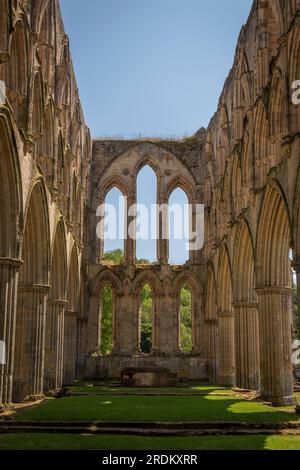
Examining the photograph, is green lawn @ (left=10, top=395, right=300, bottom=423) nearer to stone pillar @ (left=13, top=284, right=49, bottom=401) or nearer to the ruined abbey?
stone pillar @ (left=13, top=284, right=49, bottom=401)

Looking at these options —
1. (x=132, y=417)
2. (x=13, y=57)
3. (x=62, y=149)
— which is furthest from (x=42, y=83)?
(x=132, y=417)

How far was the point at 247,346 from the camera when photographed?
21.9 metres

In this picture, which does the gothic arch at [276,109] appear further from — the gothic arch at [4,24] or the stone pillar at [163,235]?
the stone pillar at [163,235]

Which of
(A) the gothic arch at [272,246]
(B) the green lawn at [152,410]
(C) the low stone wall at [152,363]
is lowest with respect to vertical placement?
(B) the green lawn at [152,410]

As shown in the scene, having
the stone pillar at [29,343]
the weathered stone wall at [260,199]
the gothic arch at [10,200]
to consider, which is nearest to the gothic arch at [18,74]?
the gothic arch at [10,200]

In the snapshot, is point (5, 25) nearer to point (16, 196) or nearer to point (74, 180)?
point (16, 196)

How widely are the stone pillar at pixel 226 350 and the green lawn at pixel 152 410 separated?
7354 millimetres

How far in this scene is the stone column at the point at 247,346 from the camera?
2177cm

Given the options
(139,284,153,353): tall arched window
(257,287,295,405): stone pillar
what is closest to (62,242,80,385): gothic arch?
(257,287,295,405): stone pillar

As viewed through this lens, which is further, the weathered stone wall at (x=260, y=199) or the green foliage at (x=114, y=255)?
the green foliage at (x=114, y=255)

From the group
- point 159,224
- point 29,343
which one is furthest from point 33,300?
point 159,224

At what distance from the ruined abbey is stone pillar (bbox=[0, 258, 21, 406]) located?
0.03 metres

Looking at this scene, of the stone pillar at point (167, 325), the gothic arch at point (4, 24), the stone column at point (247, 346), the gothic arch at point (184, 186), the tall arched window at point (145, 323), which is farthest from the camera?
the tall arched window at point (145, 323)

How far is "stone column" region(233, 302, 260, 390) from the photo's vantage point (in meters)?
21.8
